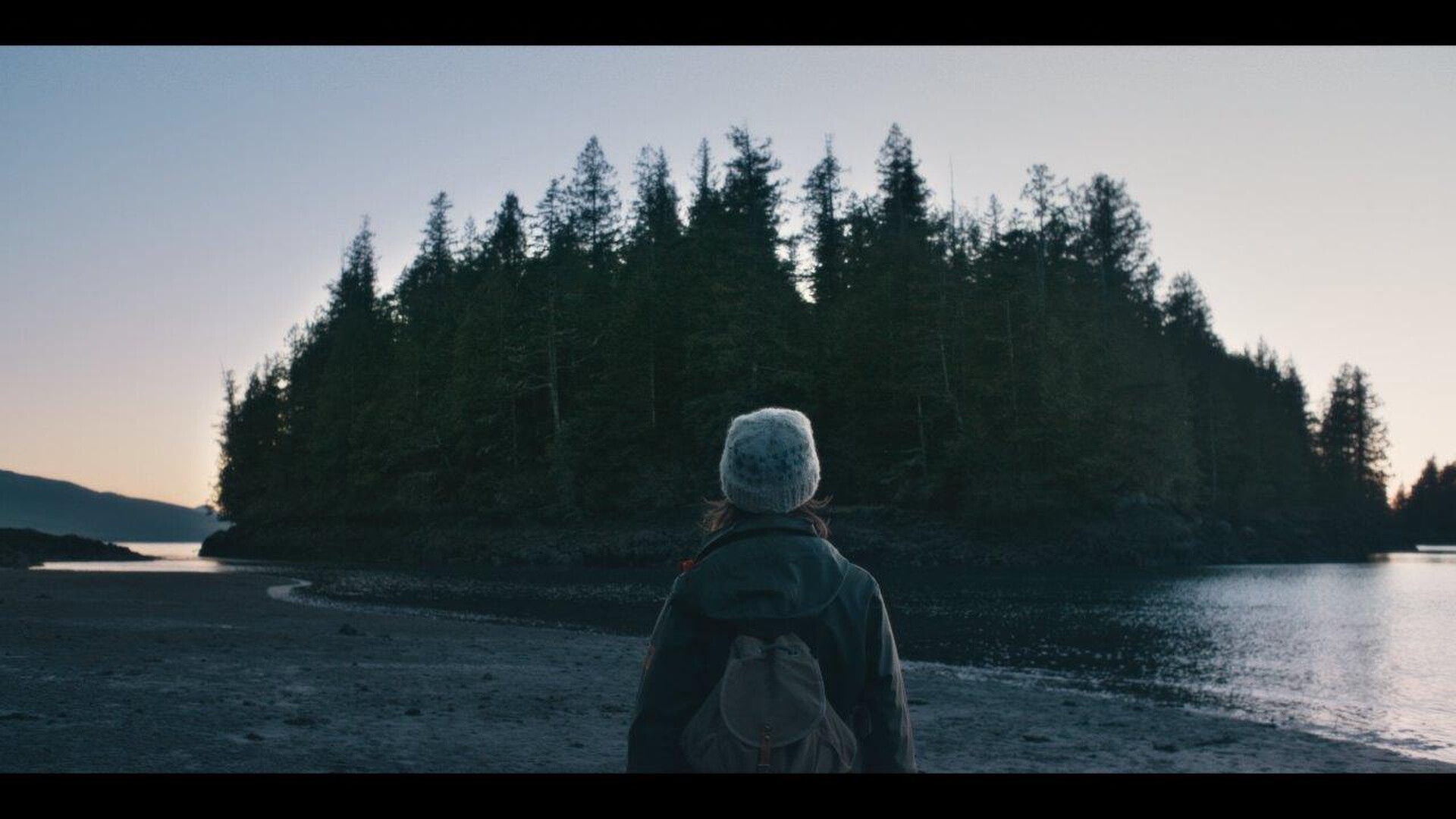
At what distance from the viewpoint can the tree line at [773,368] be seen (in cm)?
5828

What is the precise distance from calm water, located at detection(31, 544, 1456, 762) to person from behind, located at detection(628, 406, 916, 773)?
12.0 metres

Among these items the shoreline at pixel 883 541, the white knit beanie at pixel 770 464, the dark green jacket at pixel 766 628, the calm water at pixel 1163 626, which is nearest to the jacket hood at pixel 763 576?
the dark green jacket at pixel 766 628

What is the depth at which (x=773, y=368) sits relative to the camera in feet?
195

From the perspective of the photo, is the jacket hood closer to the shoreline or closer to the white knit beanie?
the white knit beanie

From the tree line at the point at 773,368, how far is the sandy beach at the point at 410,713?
3910 centimetres

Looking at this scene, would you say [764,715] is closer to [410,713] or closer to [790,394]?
[410,713]

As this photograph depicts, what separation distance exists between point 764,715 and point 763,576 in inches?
15.2

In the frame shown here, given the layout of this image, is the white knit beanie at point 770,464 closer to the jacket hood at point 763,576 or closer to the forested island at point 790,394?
the jacket hood at point 763,576

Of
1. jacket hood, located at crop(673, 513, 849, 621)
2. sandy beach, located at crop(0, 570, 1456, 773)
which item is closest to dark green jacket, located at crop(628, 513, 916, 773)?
jacket hood, located at crop(673, 513, 849, 621)

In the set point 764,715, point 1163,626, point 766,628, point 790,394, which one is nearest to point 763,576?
point 766,628

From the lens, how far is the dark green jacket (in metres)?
2.59
